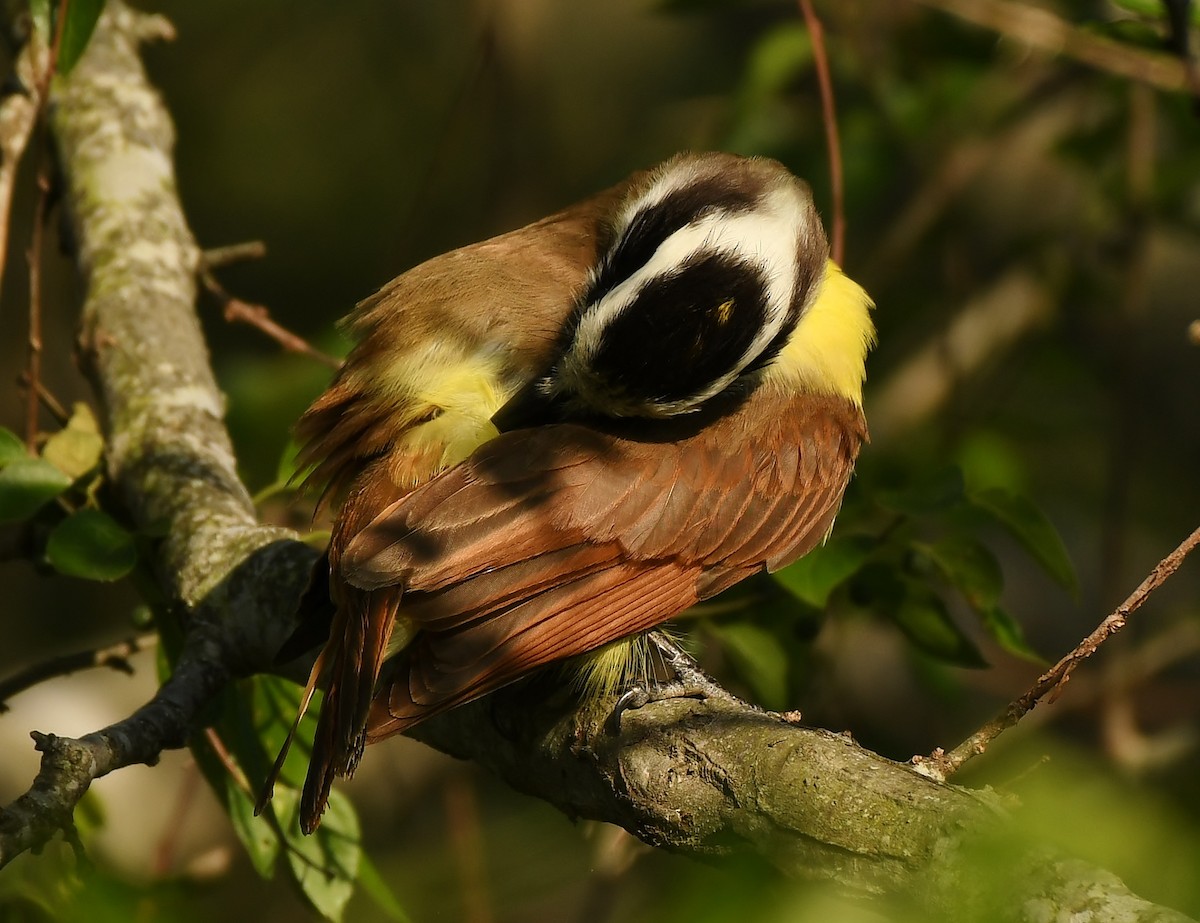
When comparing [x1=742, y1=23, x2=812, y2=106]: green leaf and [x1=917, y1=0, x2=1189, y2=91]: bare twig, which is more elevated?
[x1=917, y1=0, x2=1189, y2=91]: bare twig

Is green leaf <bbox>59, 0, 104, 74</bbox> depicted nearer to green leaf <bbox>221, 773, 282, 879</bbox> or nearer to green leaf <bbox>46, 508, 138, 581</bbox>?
green leaf <bbox>46, 508, 138, 581</bbox>

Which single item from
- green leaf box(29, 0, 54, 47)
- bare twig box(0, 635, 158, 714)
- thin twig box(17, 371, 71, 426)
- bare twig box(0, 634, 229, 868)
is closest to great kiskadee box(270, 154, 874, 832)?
bare twig box(0, 634, 229, 868)

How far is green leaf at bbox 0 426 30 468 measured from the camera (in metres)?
2.65

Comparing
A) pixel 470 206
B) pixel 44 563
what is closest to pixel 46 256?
pixel 470 206

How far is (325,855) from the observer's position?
2.80 meters

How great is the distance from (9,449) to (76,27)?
80 cm

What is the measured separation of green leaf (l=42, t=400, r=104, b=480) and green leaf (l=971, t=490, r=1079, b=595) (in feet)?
6.29

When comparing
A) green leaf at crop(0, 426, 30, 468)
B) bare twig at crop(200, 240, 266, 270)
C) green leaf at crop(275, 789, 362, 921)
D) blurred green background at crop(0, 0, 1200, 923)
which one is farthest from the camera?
blurred green background at crop(0, 0, 1200, 923)

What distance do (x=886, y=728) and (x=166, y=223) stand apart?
3250 millimetres

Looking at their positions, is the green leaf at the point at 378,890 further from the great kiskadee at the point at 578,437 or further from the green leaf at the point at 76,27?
the green leaf at the point at 76,27

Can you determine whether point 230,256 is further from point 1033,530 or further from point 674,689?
point 1033,530

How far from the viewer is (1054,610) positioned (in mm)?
6289

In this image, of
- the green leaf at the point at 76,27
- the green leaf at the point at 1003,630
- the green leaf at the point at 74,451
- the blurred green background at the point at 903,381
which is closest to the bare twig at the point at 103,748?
the blurred green background at the point at 903,381

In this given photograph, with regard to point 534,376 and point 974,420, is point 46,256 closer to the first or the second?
point 974,420
